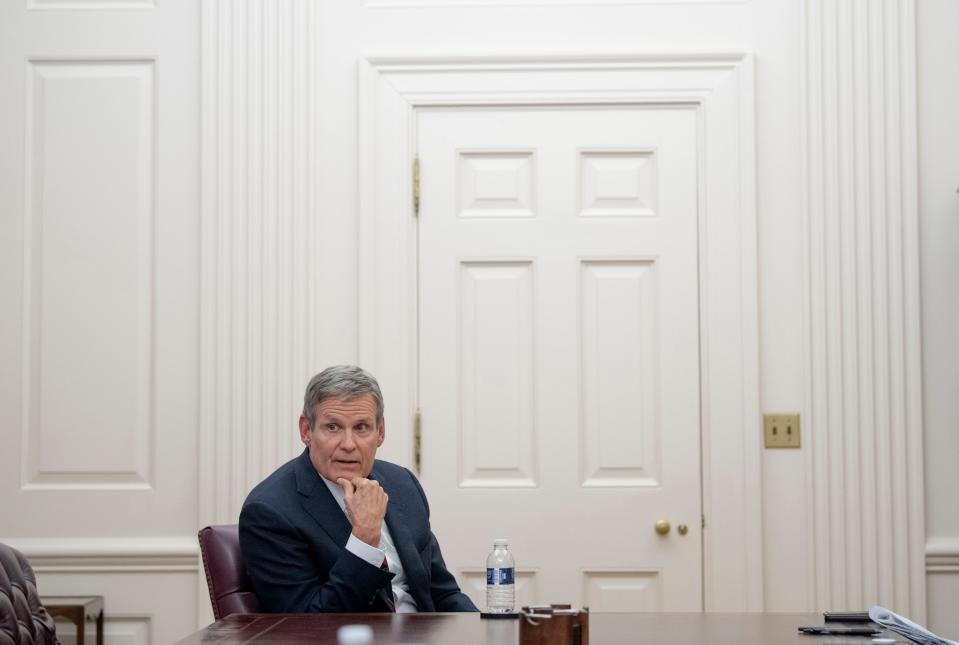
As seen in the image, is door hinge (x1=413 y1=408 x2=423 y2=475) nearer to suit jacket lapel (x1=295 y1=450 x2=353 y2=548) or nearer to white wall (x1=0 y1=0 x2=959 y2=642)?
white wall (x1=0 y1=0 x2=959 y2=642)

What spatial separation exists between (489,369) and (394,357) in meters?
0.32

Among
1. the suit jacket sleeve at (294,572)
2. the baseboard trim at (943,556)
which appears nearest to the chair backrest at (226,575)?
the suit jacket sleeve at (294,572)

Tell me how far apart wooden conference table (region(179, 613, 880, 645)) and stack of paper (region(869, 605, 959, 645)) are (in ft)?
0.28

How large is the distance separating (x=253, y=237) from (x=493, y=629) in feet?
6.49

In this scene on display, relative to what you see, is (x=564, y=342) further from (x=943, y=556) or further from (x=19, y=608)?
(x=19, y=608)

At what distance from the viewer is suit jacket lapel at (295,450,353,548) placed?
9.10ft

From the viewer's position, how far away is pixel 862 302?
3.87m

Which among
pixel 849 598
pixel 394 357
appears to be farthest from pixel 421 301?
pixel 849 598

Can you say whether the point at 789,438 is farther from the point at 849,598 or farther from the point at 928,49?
the point at 928,49

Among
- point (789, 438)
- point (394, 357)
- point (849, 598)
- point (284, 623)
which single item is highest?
point (394, 357)

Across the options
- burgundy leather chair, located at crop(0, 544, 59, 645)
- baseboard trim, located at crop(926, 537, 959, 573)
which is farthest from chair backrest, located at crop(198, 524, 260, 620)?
baseboard trim, located at crop(926, 537, 959, 573)

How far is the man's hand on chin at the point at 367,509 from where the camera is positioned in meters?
2.70

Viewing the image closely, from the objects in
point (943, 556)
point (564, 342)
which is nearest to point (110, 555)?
point (564, 342)

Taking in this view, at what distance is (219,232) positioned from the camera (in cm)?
394
